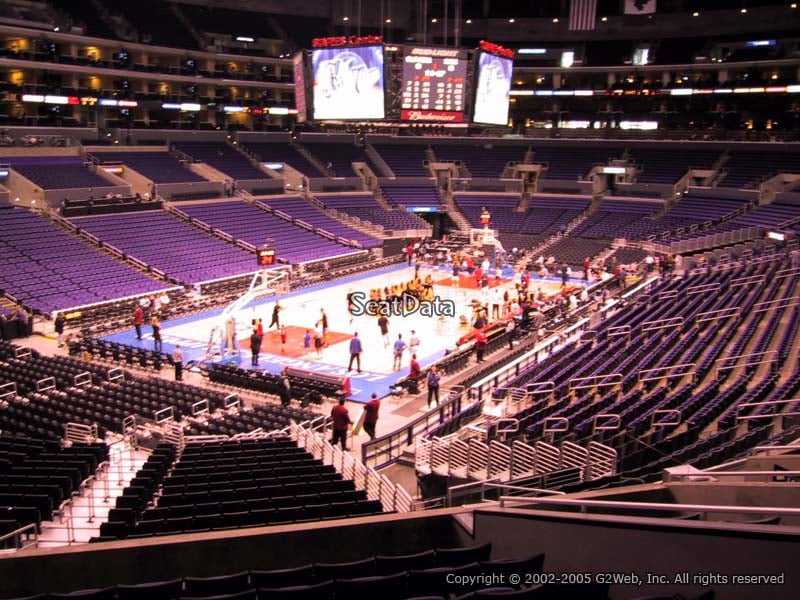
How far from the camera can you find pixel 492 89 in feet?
111

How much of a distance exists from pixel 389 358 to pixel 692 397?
1225cm

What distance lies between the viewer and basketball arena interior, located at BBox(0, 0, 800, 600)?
5355 millimetres

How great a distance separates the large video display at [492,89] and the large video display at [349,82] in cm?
481

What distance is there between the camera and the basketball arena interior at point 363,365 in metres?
5.36

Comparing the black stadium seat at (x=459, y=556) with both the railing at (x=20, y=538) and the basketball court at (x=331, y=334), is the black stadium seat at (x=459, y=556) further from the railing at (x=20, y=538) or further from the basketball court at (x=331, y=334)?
the basketball court at (x=331, y=334)

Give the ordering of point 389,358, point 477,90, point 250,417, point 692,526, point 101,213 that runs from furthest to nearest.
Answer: point 101,213
point 477,90
point 389,358
point 250,417
point 692,526

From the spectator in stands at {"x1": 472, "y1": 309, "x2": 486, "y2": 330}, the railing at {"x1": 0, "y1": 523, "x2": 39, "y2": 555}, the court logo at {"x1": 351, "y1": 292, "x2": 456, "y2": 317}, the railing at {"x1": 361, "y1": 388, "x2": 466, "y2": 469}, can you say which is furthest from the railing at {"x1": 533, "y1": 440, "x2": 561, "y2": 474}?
the court logo at {"x1": 351, "y1": 292, "x2": 456, "y2": 317}

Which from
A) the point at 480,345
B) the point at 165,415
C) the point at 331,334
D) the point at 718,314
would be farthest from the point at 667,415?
the point at 331,334

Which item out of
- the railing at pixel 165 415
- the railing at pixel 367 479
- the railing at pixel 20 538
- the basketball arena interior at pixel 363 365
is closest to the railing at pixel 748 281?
the basketball arena interior at pixel 363 365

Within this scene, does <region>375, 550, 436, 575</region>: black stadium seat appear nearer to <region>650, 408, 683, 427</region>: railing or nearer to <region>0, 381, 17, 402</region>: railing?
<region>650, 408, 683, 427</region>: railing

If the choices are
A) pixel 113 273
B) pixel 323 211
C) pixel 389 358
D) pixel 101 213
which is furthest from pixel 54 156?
pixel 389 358

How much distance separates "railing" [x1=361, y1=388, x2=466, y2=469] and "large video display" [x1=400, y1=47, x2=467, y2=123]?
18757 millimetres

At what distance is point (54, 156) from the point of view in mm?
40750

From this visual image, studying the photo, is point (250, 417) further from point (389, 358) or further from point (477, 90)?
point (477, 90)
